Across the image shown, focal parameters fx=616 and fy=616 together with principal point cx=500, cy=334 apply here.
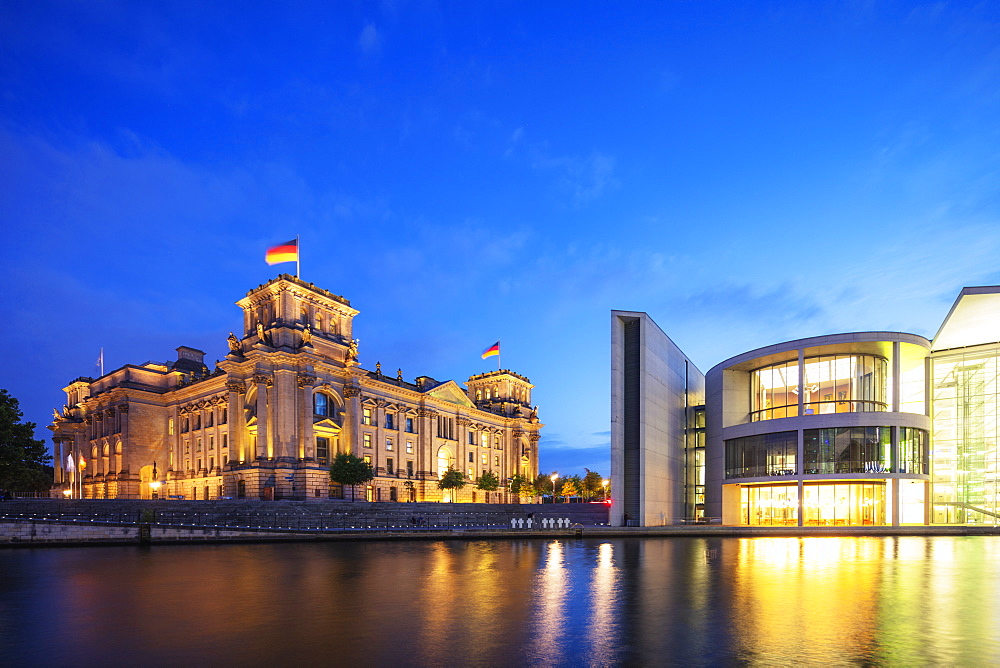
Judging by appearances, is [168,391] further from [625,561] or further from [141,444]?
[625,561]

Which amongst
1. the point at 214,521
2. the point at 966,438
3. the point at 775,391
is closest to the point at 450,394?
the point at 775,391

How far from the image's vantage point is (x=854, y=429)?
54.2m

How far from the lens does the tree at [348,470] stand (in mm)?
69688

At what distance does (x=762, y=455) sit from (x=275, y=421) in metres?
52.1

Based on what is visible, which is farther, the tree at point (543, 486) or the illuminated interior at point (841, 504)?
the tree at point (543, 486)

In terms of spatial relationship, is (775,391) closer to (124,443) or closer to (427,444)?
(427,444)

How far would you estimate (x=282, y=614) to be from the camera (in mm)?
13141

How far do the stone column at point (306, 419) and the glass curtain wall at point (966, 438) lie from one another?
215 ft

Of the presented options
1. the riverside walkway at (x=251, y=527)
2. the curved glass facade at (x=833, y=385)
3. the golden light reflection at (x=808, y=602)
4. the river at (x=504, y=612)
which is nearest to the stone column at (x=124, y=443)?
the riverside walkway at (x=251, y=527)

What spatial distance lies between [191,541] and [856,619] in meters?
37.3

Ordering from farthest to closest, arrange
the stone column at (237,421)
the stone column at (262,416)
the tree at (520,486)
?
the tree at (520,486) → the stone column at (237,421) → the stone column at (262,416)

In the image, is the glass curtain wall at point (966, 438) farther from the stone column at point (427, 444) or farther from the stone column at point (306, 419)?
the stone column at point (306, 419)

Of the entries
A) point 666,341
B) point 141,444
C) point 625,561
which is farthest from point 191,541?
point 141,444

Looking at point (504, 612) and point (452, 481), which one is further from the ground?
point (504, 612)
